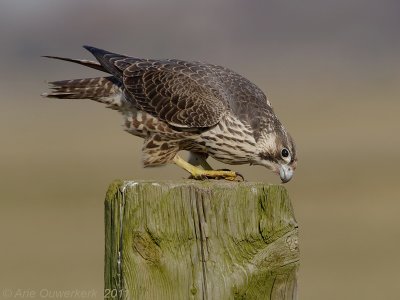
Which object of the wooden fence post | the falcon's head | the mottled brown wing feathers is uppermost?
the mottled brown wing feathers

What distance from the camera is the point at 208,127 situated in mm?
8023

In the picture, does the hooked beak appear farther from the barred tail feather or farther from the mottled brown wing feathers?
the barred tail feather

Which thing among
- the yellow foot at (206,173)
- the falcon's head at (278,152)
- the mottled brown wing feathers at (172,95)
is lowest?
the yellow foot at (206,173)

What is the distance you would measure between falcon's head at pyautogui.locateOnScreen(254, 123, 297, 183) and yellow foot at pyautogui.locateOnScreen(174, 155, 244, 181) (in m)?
0.47

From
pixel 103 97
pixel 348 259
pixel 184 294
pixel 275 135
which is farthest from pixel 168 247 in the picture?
pixel 348 259

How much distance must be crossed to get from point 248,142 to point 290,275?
3.52 metres

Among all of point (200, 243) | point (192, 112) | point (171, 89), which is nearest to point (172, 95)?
point (171, 89)

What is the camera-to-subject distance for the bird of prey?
7973 mm

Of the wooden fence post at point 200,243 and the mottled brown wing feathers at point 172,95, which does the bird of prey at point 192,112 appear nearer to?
the mottled brown wing feathers at point 172,95

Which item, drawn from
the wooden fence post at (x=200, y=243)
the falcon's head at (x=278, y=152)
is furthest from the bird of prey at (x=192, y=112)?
the wooden fence post at (x=200, y=243)

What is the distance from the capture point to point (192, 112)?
809 centimetres

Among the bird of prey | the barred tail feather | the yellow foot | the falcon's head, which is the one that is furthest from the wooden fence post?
the barred tail feather

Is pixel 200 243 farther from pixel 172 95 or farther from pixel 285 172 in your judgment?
pixel 172 95

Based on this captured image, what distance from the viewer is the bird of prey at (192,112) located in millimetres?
7973
